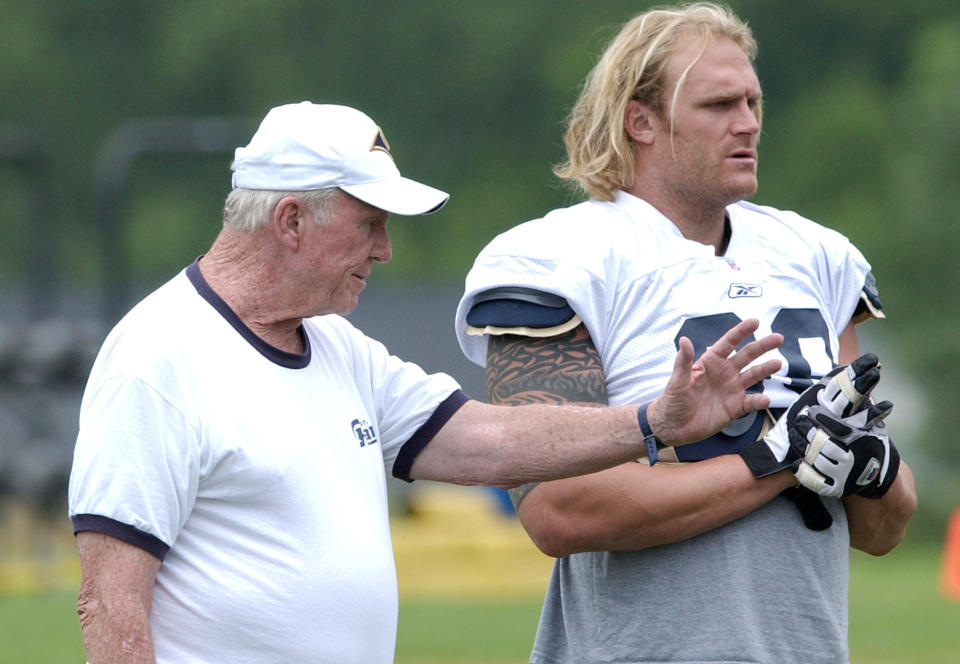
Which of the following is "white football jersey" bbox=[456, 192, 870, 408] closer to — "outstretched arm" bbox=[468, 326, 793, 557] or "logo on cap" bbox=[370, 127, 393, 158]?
"outstretched arm" bbox=[468, 326, 793, 557]

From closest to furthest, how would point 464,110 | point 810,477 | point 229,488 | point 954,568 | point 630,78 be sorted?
point 229,488, point 810,477, point 630,78, point 954,568, point 464,110

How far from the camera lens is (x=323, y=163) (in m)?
3.12

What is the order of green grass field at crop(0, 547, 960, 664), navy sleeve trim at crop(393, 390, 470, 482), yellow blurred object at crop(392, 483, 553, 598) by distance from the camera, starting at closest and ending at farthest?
navy sleeve trim at crop(393, 390, 470, 482) < green grass field at crop(0, 547, 960, 664) < yellow blurred object at crop(392, 483, 553, 598)

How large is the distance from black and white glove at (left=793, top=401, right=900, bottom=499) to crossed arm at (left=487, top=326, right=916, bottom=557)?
80 millimetres

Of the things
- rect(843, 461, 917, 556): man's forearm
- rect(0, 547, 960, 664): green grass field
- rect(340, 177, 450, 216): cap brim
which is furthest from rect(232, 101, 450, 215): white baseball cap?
rect(0, 547, 960, 664): green grass field

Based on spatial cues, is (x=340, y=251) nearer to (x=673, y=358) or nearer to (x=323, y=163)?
(x=323, y=163)

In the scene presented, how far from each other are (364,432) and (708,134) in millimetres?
972

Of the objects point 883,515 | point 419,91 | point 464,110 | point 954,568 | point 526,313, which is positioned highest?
point 526,313

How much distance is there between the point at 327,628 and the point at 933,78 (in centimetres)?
3083

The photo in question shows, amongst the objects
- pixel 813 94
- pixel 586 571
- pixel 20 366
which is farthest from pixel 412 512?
pixel 813 94

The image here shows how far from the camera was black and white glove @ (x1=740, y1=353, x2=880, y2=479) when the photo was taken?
10.3 feet

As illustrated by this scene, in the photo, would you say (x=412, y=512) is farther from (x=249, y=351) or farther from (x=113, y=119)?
(x=113, y=119)

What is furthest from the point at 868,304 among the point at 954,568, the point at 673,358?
the point at 954,568

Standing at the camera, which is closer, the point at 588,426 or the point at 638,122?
the point at 588,426
